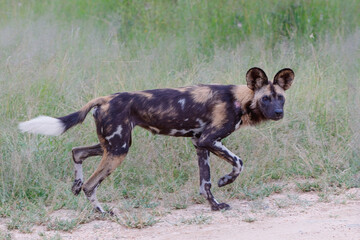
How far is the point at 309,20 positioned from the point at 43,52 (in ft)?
11.5

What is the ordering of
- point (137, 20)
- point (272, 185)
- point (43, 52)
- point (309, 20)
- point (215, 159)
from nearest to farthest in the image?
point (272, 185), point (215, 159), point (43, 52), point (309, 20), point (137, 20)

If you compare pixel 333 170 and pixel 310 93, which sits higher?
pixel 310 93

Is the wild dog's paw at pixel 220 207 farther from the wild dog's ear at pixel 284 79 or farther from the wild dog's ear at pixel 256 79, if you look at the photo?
the wild dog's ear at pixel 284 79

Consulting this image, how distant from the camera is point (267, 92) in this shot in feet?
13.7

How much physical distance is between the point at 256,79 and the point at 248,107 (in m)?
0.23

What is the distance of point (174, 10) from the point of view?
311 inches

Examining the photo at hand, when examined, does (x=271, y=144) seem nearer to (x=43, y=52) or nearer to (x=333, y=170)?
(x=333, y=170)

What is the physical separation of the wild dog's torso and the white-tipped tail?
28 centimetres

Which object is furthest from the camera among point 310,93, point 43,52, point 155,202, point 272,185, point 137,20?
point 137,20

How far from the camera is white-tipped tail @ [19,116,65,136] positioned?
3859 millimetres

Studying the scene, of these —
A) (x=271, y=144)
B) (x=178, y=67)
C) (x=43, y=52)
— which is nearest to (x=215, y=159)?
(x=271, y=144)

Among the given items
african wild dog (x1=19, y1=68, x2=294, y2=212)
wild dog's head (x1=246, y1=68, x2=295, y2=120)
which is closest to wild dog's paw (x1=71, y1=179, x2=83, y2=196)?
african wild dog (x1=19, y1=68, x2=294, y2=212)

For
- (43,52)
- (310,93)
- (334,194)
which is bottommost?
(334,194)

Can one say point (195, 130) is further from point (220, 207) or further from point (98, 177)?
point (98, 177)
